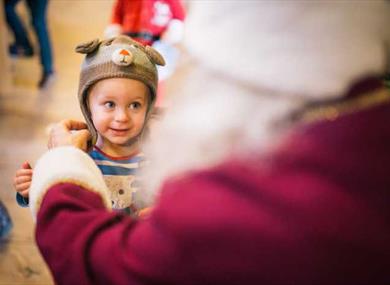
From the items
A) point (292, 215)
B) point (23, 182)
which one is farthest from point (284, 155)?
point (23, 182)

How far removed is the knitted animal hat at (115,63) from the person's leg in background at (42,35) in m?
1.96

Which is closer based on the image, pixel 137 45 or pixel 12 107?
pixel 137 45

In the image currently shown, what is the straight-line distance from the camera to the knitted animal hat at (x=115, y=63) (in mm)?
1059

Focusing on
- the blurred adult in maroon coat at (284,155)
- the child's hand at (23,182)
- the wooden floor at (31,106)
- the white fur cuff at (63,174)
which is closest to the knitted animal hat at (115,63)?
the child's hand at (23,182)

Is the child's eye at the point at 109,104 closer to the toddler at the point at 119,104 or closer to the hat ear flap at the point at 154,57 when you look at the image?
the toddler at the point at 119,104

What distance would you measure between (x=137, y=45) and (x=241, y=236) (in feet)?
2.68

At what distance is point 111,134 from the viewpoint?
1.10 meters

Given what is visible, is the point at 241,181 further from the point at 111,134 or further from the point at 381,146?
the point at 111,134

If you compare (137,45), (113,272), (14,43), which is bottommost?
(113,272)

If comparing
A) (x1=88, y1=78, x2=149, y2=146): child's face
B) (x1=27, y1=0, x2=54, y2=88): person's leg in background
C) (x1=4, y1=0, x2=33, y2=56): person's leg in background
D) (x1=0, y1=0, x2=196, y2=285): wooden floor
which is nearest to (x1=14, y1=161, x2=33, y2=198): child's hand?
(x1=88, y1=78, x2=149, y2=146): child's face

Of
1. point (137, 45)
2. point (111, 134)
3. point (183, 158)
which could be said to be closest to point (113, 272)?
point (183, 158)

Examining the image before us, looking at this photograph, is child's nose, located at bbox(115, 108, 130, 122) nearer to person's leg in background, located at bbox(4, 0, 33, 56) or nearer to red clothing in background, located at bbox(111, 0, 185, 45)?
red clothing in background, located at bbox(111, 0, 185, 45)

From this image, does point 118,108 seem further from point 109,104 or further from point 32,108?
point 32,108

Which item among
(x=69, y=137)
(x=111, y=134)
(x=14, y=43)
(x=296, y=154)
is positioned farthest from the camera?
(x=14, y=43)
